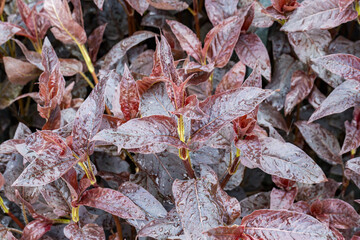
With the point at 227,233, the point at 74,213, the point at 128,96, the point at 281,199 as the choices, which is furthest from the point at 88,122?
the point at 281,199

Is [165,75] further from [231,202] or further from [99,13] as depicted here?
[99,13]

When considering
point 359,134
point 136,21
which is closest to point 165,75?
point 359,134

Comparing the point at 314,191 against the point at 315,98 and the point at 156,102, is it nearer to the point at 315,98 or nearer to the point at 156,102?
the point at 315,98

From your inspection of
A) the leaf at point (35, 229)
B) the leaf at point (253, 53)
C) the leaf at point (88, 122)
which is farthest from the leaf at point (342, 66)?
the leaf at point (35, 229)

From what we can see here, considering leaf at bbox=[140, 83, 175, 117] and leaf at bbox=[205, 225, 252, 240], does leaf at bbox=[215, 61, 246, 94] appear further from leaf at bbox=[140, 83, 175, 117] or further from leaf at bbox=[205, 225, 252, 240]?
leaf at bbox=[205, 225, 252, 240]

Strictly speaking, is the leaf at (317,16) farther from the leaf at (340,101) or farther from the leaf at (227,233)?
the leaf at (227,233)

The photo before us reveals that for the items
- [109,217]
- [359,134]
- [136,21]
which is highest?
[136,21]
